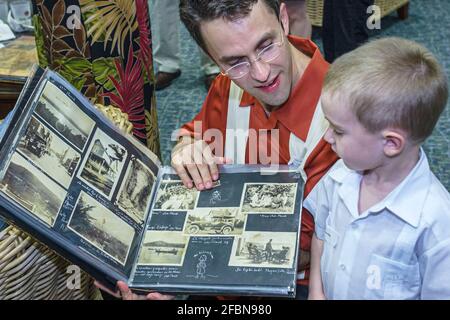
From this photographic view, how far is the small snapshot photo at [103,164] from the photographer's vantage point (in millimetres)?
1005

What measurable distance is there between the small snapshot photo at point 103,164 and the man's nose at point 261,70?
269mm

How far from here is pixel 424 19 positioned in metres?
3.09

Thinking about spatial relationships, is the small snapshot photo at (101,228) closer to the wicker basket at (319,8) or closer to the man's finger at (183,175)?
the man's finger at (183,175)

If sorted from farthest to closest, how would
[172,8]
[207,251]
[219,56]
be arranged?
[172,8], [219,56], [207,251]

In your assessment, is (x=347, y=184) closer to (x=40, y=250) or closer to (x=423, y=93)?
(x=423, y=93)

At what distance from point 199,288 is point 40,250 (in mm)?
286

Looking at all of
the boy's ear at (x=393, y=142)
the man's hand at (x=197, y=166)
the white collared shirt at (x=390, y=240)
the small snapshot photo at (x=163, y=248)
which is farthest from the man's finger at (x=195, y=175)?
the boy's ear at (x=393, y=142)

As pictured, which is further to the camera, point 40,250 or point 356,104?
point 40,250

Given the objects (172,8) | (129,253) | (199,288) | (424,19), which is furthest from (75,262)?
(424,19)

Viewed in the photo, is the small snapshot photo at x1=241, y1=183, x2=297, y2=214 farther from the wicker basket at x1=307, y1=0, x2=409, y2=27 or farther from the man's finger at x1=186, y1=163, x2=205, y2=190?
the wicker basket at x1=307, y1=0, x2=409, y2=27

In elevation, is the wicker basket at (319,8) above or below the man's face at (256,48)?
below

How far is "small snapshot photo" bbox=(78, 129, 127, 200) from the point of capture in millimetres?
1005

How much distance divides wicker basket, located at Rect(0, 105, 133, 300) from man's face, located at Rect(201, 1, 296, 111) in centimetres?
23

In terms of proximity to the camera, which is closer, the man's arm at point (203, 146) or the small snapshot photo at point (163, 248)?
the small snapshot photo at point (163, 248)
